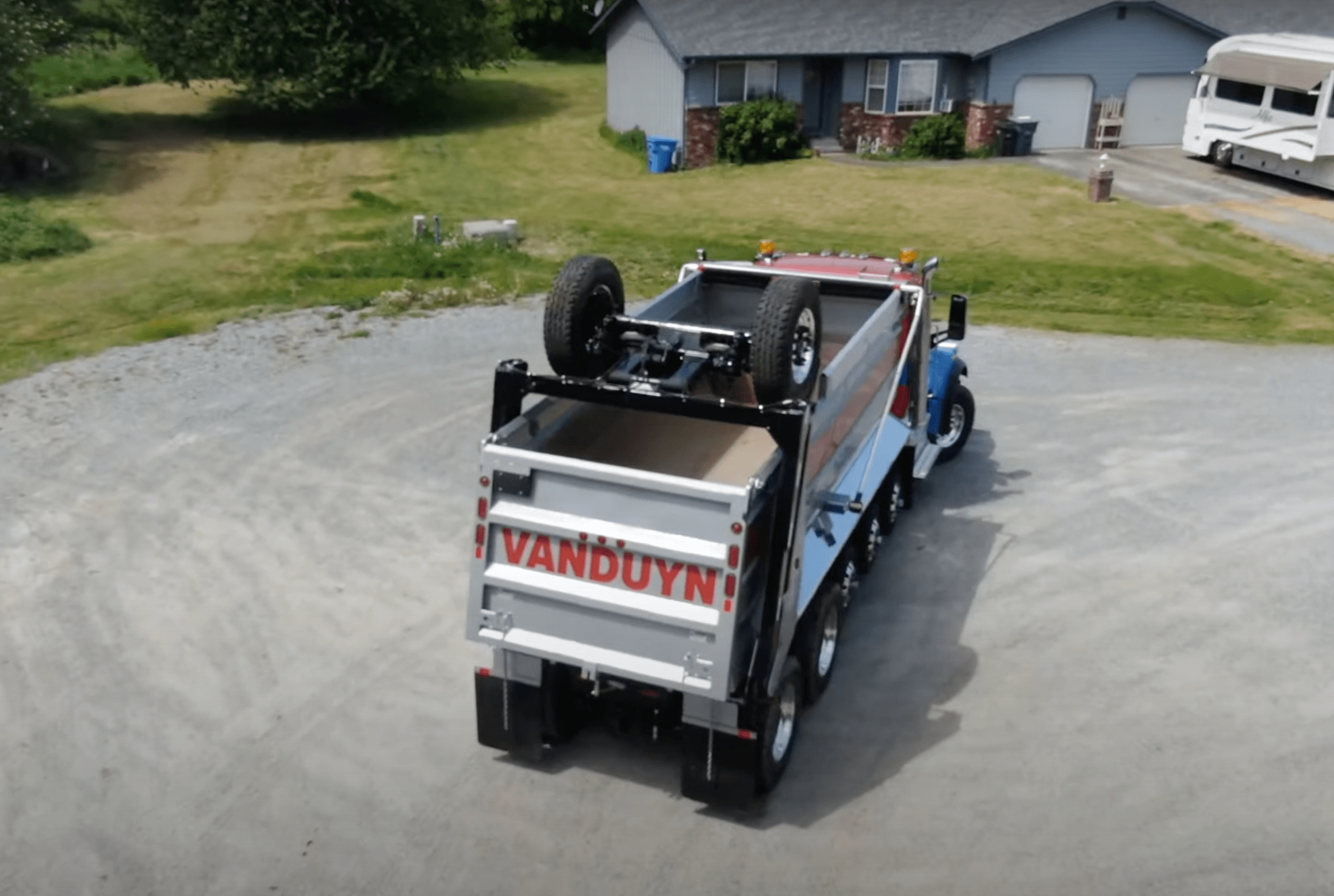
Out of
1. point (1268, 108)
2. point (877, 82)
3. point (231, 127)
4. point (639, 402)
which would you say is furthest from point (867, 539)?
point (231, 127)

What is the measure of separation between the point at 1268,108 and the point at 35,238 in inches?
1020

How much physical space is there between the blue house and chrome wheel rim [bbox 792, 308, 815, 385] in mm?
23983

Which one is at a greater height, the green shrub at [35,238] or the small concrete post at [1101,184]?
the small concrete post at [1101,184]

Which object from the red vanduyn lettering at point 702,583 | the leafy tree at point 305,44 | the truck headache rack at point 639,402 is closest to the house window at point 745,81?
the leafy tree at point 305,44

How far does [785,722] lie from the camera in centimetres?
822

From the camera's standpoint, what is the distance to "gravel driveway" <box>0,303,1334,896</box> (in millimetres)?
7473

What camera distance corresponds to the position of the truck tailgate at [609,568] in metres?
7.19

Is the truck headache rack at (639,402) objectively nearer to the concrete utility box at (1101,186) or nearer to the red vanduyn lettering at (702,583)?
the red vanduyn lettering at (702,583)

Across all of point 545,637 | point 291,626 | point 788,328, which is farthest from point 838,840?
point 291,626

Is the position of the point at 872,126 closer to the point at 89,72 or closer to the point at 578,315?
the point at 578,315

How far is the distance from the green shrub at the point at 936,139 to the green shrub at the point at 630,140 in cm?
686

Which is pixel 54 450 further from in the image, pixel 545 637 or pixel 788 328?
pixel 788 328

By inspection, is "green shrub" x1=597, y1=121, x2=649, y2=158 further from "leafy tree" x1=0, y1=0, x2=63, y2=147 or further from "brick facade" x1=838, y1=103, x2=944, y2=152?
"leafy tree" x1=0, y1=0, x2=63, y2=147

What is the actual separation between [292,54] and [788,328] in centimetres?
2901
